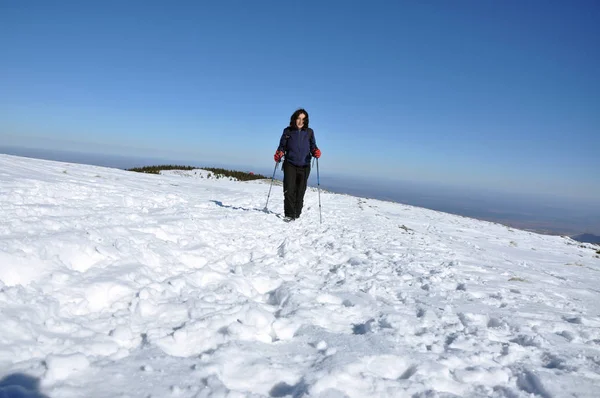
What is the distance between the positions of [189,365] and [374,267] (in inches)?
145

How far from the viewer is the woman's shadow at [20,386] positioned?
1990 millimetres

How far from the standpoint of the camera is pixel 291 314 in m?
3.53

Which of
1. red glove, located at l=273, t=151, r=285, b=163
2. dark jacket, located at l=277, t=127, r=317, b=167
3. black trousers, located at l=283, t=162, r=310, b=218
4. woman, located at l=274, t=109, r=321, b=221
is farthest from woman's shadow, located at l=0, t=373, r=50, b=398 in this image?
dark jacket, located at l=277, t=127, r=317, b=167

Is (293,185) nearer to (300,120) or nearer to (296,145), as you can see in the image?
(296,145)

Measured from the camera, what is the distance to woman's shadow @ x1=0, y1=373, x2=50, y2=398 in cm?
199

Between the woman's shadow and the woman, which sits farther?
the woman

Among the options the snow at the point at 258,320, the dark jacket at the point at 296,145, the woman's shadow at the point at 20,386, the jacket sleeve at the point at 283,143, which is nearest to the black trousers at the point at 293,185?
the dark jacket at the point at 296,145

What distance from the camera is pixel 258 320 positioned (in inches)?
128

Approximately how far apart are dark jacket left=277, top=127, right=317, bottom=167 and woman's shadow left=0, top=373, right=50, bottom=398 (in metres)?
8.19

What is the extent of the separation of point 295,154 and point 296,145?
255 mm

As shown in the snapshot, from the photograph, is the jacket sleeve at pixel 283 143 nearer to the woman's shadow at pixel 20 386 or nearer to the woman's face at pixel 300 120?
the woman's face at pixel 300 120

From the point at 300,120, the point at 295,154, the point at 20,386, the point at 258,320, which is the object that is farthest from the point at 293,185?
the point at 20,386

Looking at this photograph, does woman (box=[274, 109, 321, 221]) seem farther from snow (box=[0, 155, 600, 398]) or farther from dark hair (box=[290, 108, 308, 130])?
snow (box=[0, 155, 600, 398])

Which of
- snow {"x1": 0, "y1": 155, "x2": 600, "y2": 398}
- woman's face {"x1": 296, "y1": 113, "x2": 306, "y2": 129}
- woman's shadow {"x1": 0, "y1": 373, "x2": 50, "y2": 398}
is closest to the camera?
woman's shadow {"x1": 0, "y1": 373, "x2": 50, "y2": 398}
